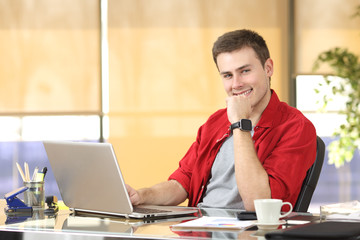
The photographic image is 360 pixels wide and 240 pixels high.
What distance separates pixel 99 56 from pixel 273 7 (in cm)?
148

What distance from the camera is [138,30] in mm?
5184

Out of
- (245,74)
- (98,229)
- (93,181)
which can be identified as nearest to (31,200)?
(93,181)

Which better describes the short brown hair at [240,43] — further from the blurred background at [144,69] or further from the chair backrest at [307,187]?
the blurred background at [144,69]

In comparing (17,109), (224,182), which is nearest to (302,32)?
(17,109)

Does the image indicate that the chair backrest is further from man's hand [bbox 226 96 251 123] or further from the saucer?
the saucer

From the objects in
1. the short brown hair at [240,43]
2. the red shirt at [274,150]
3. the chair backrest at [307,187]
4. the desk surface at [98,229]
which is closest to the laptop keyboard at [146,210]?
the desk surface at [98,229]

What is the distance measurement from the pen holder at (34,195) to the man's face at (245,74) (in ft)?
2.90

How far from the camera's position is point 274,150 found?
97.0 inches

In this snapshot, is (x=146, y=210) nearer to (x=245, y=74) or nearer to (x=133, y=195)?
(x=133, y=195)

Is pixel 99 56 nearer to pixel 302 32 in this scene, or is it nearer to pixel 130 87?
pixel 130 87

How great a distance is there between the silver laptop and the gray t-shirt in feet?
0.97

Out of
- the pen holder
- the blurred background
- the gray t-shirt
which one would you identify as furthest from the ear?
the blurred background

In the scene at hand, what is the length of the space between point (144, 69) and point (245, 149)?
2.92 metres

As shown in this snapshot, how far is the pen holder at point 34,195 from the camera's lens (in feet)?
7.39
